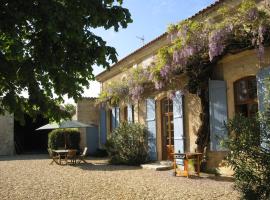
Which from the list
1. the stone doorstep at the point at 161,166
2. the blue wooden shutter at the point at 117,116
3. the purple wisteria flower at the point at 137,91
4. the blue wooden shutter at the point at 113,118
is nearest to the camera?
the stone doorstep at the point at 161,166

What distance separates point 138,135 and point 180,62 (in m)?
3.98

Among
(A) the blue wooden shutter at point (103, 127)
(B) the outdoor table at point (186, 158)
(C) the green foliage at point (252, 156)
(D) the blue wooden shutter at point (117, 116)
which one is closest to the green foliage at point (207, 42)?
(B) the outdoor table at point (186, 158)

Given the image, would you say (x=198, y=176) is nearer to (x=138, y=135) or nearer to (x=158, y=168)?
(x=158, y=168)

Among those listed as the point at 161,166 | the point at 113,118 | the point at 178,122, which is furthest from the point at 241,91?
the point at 113,118

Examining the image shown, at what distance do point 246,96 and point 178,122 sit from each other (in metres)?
2.66

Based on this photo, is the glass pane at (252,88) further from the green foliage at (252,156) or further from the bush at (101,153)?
the bush at (101,153)

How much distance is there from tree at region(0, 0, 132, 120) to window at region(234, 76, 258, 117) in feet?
17.1

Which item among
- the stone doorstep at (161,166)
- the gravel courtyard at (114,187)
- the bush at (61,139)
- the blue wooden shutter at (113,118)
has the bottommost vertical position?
the gravel courtyard at (114,187)

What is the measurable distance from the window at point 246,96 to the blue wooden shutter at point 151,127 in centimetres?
397

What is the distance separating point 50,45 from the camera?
412 centimetres

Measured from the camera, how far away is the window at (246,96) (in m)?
8.80

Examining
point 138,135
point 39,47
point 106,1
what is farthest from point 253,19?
point 138,135

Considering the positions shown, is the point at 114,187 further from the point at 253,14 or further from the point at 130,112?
the point at 130,112

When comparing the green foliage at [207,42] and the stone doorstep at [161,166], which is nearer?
the green foliage at [207,42]
